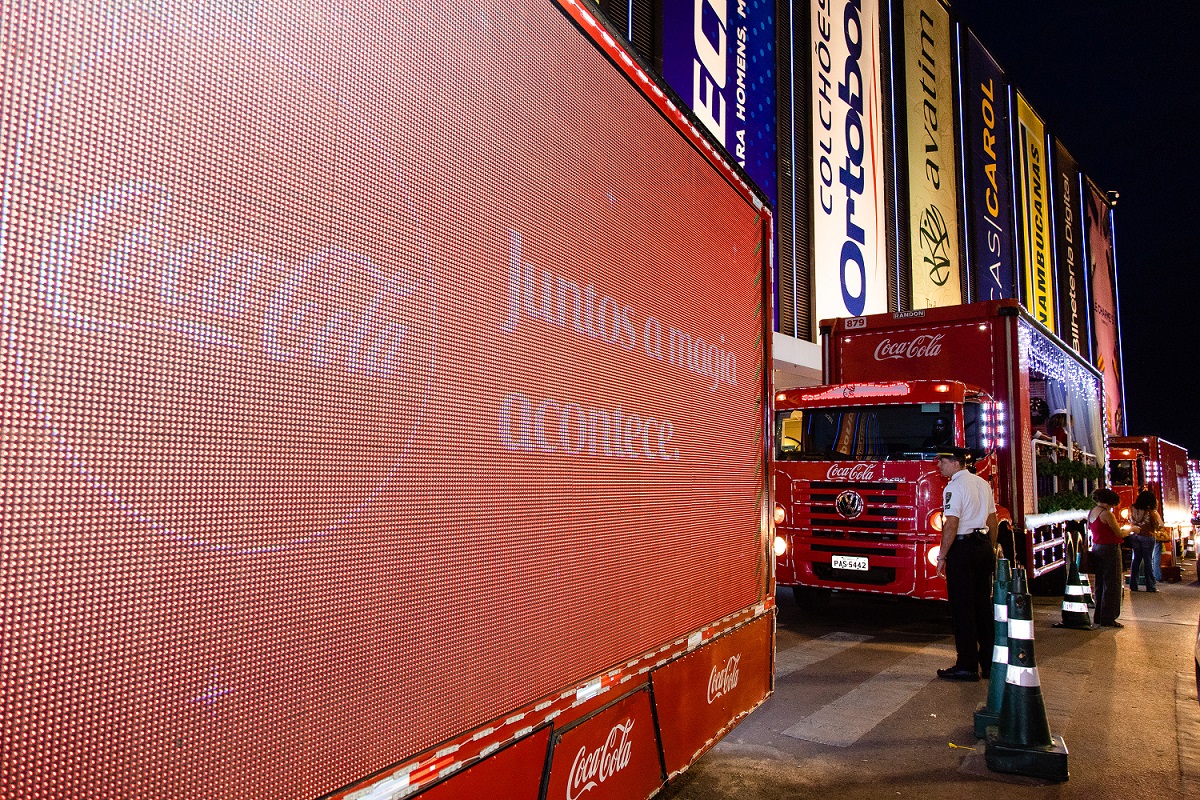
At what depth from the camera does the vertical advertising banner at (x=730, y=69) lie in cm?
1354

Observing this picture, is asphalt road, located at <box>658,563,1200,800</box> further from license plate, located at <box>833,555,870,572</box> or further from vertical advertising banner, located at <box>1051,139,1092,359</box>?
vertical advertising banner, located at <box>1051,139,1092,359</box>

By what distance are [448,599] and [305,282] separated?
0.81m

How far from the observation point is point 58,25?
3.92 ft

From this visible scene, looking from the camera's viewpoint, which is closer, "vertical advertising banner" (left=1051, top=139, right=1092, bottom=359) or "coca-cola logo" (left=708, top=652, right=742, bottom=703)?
"coca-cola logo" (left=708, top=652, right=742, bottom=703)

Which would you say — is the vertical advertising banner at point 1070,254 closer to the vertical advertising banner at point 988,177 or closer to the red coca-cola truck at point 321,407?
the vertical advertising banner at point 988,177

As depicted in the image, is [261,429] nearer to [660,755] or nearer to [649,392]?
[649,392]

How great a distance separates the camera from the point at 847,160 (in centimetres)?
1947

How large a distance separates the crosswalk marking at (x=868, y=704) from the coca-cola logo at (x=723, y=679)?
1516 millimetres

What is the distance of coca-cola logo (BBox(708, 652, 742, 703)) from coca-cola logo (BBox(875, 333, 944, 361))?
708 cm

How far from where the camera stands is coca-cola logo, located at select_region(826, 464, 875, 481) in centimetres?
878

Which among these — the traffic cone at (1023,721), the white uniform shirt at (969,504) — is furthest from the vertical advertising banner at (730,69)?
the traffic cone at (1023,721)

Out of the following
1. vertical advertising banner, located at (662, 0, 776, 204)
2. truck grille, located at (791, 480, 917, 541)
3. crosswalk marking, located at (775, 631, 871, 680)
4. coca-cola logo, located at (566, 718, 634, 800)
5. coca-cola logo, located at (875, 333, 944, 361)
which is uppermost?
vertical advertising banner, located at (662, 0, 776, 204)

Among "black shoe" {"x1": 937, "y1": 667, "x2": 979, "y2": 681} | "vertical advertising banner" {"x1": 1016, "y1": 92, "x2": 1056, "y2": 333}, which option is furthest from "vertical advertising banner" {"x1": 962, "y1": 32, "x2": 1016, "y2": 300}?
"black shoe" {"x1": 937, "y1": 667, "x2": 979, "y2": 681}

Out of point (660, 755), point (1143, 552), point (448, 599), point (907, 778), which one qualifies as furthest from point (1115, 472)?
point (448, 599)
